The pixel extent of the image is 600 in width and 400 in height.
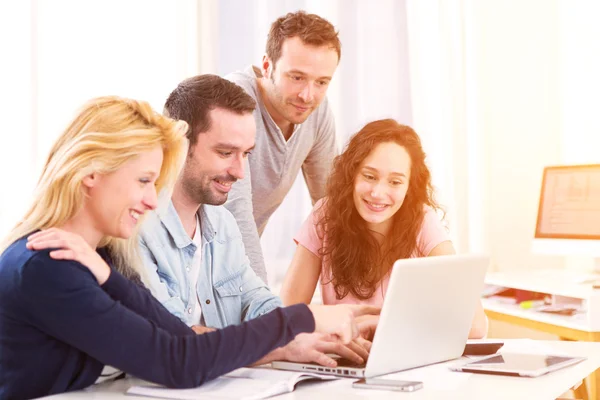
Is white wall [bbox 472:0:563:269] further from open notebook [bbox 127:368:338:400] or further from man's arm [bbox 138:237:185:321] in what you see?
open notebook [bbox 127:368:338:400]

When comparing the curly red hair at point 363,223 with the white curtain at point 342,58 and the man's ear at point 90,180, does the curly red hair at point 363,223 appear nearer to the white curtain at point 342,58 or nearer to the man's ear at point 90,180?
the white curtain at point 342,58

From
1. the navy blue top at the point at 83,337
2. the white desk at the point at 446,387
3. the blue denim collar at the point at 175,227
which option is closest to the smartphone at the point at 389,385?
the white desk at the point at 446,387

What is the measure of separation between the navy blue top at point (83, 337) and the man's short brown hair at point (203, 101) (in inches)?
25.2

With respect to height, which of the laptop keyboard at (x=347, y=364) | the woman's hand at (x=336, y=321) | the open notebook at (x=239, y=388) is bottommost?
the laptop keyboard at (x=347, y=364)

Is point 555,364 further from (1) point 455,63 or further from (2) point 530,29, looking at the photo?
(2) point 530,29

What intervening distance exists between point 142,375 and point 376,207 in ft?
3.85

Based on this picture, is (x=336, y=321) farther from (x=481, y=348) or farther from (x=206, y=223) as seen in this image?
(x=206, y=223)

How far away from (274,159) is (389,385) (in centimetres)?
141

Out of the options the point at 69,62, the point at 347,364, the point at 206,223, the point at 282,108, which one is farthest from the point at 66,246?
the point at 69,62

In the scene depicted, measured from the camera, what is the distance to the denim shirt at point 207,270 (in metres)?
1.86

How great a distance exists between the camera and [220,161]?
6.48 feet

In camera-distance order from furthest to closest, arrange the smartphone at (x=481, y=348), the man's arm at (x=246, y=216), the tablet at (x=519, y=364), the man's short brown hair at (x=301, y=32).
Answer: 1. the man's short brown hair at (x=301, y=32)
2. the man's arm at (x=246, y=216)
3. the smartphone at (x=481, y=348)
4. the tablet at (x=519, y=364)

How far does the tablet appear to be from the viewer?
1513 millimetres

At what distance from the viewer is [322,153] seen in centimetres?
294
